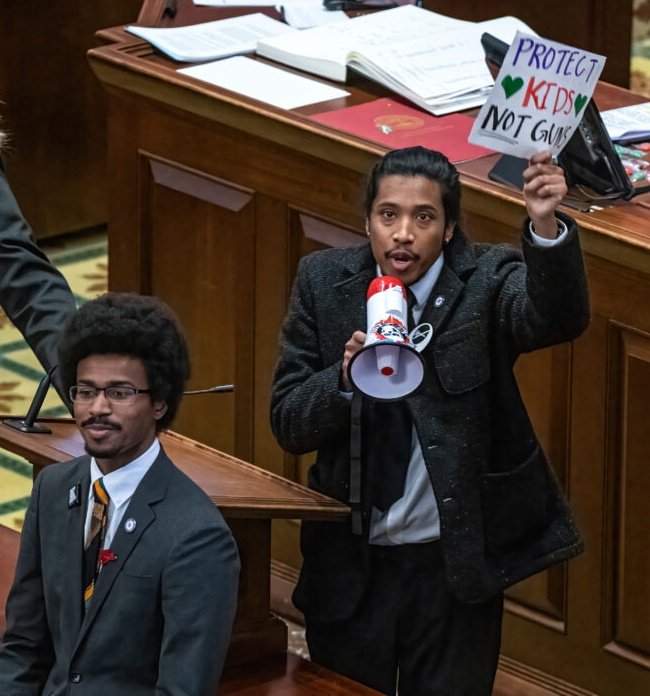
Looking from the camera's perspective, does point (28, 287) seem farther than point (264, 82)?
No

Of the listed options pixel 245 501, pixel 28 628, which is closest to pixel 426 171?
pixel 245 501

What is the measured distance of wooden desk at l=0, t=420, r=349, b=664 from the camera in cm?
337

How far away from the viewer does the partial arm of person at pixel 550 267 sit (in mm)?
3350

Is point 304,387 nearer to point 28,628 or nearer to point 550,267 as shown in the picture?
point 550,267

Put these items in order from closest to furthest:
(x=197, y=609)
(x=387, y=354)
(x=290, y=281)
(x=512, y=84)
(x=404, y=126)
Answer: (x=197, y=609)
(x=387, y=354)
(x=512, y=84)
(x=404, y=126)
(x=290, y=281)

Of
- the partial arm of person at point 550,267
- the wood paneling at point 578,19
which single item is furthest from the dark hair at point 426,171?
the wood paneling at point 578,19

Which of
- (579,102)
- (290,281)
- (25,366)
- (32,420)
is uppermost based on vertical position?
(579,102)

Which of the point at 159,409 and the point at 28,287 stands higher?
the point at 159,409

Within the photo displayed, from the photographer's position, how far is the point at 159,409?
3.01 m

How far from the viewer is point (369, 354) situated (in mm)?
3355

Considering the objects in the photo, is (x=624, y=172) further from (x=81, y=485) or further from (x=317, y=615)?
(x=81, y=485)

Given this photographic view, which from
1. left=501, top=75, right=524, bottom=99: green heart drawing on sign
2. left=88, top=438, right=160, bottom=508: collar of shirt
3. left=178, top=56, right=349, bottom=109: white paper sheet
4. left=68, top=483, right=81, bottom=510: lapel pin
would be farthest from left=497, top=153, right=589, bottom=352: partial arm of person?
left=178, top=56, right=349, bottom=109: white paper sheet

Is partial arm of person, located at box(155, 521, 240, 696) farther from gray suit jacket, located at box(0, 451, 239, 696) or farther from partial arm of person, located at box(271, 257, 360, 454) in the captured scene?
partial arm of person, located at box(271, 257, 360, 454)

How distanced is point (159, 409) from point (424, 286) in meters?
0.75
